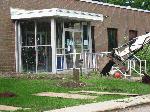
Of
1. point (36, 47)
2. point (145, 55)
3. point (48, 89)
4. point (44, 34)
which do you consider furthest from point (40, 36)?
point (48, 89)

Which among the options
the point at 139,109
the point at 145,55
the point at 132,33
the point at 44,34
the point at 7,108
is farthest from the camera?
the point at 132,33

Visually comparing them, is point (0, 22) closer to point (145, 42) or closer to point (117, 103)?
point (145, 42)

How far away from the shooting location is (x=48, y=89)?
757 inches

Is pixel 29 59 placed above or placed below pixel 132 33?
below

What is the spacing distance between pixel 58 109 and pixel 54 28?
1472cm

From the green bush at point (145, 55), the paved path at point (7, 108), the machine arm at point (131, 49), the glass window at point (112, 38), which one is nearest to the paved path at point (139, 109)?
the paved path at point (7, 108)

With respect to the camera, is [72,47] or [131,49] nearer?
[131,49]

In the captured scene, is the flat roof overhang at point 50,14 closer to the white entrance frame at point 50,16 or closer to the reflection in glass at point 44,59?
the white entrance frame at point 50,16

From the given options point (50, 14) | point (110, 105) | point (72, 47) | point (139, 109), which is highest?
point (50, 14)

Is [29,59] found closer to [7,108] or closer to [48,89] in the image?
[48,89]

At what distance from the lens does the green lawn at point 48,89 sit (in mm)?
15398

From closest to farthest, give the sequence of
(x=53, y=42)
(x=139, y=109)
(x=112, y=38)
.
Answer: (x=139, y=109) < (x=53, y=42) < (x=112, y=38)

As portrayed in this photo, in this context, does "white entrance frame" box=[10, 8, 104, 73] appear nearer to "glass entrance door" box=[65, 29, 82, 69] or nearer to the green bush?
"glass entrance door" box=[65, 29, 82, 69]

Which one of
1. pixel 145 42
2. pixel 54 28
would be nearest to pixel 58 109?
pixel 145 42
